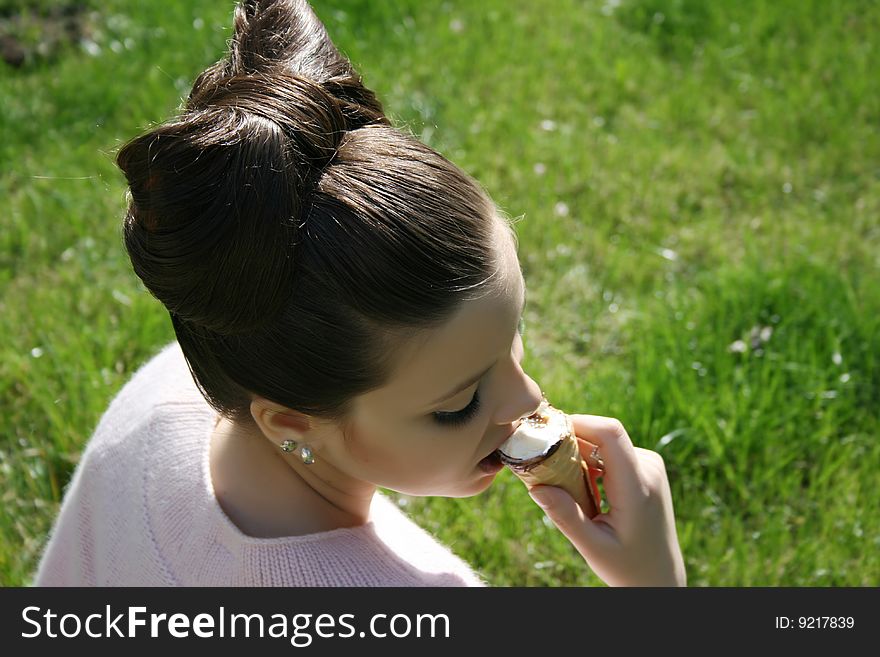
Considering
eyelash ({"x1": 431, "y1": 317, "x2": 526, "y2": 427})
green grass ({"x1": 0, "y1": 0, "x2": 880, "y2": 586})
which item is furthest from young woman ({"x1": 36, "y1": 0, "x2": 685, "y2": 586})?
green grass ({"x1": 0, "y1": 0, "x2": 880, "y2": 586})

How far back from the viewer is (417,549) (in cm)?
196

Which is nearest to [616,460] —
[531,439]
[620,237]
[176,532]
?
[531,439]

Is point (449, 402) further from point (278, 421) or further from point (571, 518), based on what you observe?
point (571, 518)

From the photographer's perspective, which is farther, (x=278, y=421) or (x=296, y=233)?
(x=278, y=421)

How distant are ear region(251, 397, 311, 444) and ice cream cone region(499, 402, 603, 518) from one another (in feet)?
1.28

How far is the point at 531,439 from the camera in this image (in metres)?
1.94

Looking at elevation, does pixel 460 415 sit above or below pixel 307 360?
below

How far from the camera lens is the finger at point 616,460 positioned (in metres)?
2.05

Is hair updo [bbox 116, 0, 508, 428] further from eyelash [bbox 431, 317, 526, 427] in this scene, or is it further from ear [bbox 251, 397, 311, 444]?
eyelash [bbox 431, 317, 526, 427]

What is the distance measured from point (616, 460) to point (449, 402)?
47 centimetres

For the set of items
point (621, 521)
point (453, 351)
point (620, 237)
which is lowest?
point (620, 237)
